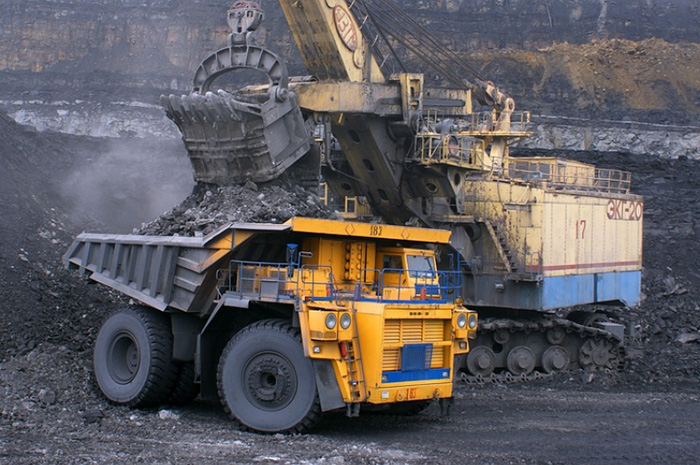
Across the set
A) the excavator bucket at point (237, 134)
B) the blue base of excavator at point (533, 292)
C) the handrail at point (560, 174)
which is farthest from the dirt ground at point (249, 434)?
the handrail at point (560, 174)

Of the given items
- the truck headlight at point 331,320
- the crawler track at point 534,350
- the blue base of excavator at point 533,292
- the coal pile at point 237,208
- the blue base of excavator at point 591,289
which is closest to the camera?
the truck headlight at point 331,320

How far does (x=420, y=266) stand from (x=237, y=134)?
333 centimetres

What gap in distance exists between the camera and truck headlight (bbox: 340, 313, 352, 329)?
1000 centimetres

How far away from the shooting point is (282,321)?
10648 millimetres

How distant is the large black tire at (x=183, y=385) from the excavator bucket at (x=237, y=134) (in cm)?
293

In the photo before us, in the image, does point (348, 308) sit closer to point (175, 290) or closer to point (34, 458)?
point (175, 290)

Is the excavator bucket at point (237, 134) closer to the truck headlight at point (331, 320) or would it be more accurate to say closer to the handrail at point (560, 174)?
the truck headlight at point (331, 320)

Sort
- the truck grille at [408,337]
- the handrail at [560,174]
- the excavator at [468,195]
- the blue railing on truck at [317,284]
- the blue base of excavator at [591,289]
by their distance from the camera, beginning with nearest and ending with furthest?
the truck grille at [408,337]
the blue railing on truck at [317,284]
the excavator at [468,195]
the blue base of excavator at [591,289]
the handrail at [560,174]

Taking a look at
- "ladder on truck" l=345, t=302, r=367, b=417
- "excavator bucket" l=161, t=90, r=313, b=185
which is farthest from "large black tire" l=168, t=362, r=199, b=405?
"excavator bucket" l=161, t=90, r=313, b=185

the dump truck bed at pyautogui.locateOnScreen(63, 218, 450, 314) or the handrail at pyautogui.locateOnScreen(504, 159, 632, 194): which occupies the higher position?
the handrail at pyautogui.locateOnScreen(504, 159, 632, 194)

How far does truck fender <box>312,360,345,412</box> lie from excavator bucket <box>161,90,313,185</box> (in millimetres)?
4008

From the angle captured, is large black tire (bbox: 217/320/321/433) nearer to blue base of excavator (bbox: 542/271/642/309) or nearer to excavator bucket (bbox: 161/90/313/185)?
excavator bucket (bbox: 161/90/313/185)

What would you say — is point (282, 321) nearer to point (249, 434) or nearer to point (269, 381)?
point (269, 381)

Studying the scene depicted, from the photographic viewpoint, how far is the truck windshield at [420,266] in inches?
462
